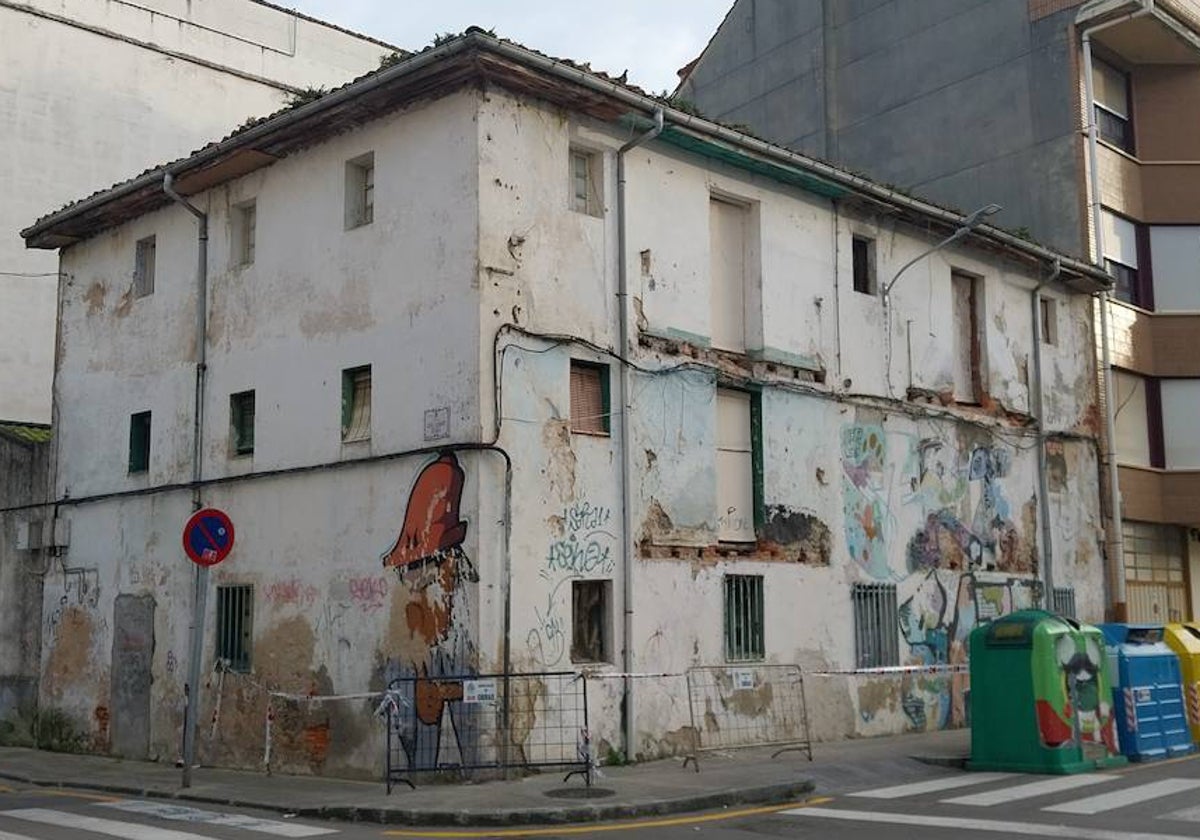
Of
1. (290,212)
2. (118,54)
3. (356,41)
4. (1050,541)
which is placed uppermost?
(356,41)

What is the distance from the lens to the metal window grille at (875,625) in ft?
59.5

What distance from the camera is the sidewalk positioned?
11281mm

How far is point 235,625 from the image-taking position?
1658 centimetres

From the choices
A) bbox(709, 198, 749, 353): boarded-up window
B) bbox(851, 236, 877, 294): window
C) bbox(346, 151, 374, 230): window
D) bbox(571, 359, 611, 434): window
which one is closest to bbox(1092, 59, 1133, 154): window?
bbox(851, 236, 877, 294): window

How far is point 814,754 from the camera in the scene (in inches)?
611

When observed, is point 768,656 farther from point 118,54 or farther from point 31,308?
point 118,54

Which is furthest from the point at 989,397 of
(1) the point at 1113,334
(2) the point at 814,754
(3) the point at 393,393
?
(3) the point at 393,393

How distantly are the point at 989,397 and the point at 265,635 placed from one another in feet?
39.0

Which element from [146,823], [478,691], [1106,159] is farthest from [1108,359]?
[146,823]

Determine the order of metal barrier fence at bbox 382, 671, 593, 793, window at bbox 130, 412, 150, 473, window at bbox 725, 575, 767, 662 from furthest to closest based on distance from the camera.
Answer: window at bbox 130, 412, 150, 473 → window at bbox 725, 575, 767, 662 → metal barrier fence at bbox 382, 671, 593, 793

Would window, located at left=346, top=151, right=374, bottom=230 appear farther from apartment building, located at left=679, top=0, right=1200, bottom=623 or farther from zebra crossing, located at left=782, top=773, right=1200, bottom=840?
apartment building, located at left=679, top=0, right=1200, bottom=623

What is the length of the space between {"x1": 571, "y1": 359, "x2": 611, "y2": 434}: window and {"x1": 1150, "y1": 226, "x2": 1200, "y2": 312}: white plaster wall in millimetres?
14999

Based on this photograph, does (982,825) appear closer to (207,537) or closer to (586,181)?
(207,537)

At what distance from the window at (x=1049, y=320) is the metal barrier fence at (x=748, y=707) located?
30.8ft
